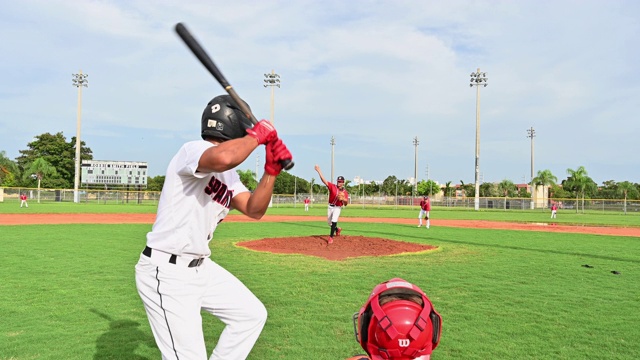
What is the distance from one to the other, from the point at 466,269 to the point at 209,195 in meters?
9.33

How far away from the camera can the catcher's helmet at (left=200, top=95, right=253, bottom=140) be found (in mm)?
3268

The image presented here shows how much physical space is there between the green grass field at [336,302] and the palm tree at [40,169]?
6875cm

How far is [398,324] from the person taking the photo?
165cm

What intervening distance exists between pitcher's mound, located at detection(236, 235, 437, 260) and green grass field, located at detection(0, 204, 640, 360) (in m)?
0.79

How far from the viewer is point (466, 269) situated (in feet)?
37.3

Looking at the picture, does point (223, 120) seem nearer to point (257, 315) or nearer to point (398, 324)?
point (257, 315)

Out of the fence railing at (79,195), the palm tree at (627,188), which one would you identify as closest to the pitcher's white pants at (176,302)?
the fence railing at (79,195)

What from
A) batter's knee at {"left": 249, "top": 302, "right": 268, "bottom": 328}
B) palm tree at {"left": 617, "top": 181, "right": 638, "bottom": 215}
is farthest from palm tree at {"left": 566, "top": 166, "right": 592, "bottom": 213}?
batter's knee at {"left": 249, "top": 302, "right": 268, "bottom": 328}

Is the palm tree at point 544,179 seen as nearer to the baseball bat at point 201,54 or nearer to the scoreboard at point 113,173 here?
the scoreboard at point 113,173

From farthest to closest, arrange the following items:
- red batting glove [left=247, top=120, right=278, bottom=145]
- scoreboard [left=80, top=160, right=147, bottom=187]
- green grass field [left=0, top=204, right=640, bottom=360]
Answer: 1. scoreboard [left=80, top=160, right=147, bottom=187]
2. green grass field [left=0, top=204, right=640, bottom=360]
3. red batting glove [left=247, top=120, right=278, bottom=145]

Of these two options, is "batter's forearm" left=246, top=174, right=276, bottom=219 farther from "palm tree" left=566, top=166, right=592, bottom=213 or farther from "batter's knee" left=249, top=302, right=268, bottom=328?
"palm tree" left=566, top=166, right=592, bottom=213

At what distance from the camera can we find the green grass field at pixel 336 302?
5520mm

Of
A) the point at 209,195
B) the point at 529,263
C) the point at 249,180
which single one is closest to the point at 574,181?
the point at 249,180

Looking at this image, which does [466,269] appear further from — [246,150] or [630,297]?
[246,150]
